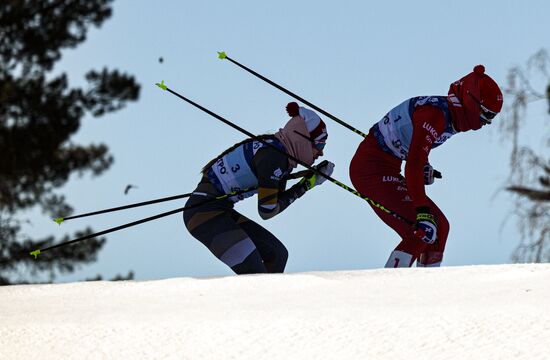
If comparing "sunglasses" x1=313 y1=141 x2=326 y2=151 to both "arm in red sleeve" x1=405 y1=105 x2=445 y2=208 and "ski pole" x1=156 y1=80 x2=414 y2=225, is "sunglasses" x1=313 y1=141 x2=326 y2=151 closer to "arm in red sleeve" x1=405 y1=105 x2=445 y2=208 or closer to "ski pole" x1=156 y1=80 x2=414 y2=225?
"ski pole" x1=156 y1=80 x2=414 y2=225

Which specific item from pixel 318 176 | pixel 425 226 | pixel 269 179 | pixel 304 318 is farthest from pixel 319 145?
pixel 304 318

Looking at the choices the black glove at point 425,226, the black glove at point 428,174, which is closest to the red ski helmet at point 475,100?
the black glove at point 428,174

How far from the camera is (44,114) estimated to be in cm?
1449

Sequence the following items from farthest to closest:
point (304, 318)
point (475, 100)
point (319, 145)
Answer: point (319, 145)
point (475, 100)
point (304, 318)

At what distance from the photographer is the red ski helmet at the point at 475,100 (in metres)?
6.25

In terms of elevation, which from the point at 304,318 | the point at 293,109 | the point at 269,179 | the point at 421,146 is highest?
the point at 293,109

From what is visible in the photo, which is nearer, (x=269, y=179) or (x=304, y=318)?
(x=304, y=318)

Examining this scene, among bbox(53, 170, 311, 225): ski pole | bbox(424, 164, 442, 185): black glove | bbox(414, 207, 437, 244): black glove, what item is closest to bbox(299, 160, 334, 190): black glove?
bbox(53, 170, 311, 225): ski pole

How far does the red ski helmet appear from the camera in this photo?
6.25 metres

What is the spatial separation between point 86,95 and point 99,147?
83 centimetres

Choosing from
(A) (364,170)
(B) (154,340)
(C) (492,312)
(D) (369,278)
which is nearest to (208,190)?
(A) (364,170)

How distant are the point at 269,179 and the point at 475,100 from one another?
4.64ft

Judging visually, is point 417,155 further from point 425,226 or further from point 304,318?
point 304,318

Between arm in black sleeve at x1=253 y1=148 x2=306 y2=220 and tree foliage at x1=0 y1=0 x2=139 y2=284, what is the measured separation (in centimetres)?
853
